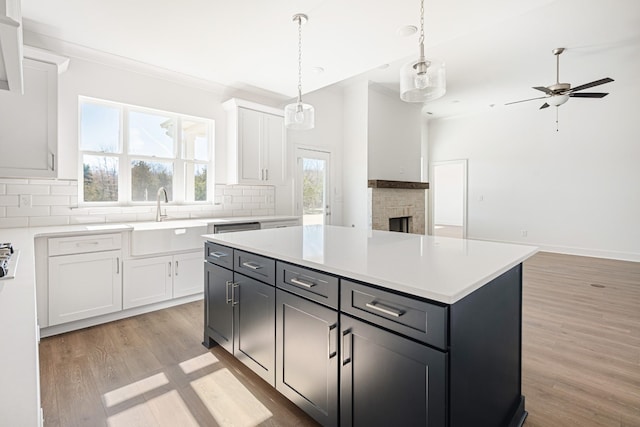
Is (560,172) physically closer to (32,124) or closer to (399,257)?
(399,257)

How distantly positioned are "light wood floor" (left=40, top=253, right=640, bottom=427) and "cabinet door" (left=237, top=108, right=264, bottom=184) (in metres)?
1.91

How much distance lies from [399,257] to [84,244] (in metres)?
2.74

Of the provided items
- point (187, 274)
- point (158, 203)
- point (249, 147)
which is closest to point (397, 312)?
point (187, 274)

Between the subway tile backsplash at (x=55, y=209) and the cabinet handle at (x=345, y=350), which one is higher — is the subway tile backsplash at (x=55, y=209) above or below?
above

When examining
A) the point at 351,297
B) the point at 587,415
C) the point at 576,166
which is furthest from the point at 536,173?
the point at 351,297

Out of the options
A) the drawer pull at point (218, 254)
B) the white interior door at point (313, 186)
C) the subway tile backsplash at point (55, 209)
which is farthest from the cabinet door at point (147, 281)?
the white interior door at point (313, 186)

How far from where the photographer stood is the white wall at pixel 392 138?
19.2 feet

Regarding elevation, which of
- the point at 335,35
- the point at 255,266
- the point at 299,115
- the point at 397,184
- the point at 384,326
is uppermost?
the point at 335,35

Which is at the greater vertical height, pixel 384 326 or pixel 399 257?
pixel 399 257

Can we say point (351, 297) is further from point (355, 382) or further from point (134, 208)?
point (134, 208)

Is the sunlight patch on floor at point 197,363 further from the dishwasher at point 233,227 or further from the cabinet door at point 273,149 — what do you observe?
the cabinet door at point 273,149

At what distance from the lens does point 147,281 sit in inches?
125

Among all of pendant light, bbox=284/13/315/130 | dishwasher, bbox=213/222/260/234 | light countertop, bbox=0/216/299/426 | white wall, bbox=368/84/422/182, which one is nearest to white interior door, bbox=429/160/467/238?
white wall, bbox=368/84/422/182

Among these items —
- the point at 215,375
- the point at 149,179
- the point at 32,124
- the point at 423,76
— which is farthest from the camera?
the point at 149,179
